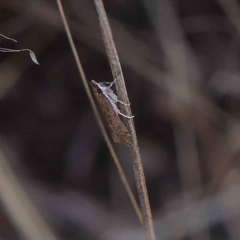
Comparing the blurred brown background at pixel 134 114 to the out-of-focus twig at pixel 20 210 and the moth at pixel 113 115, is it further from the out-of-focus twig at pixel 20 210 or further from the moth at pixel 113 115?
the moth at pixel 113 115

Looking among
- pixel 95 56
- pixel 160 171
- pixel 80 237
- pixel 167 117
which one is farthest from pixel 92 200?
pixel 95 56

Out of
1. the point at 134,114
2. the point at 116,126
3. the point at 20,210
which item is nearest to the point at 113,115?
Answer: the point at 116,126

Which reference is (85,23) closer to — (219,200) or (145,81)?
(145,81)

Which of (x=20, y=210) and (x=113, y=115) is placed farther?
(x=20, y=210)

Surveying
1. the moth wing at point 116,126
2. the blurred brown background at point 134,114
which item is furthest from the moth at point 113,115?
the blurred brown background at point 134,114

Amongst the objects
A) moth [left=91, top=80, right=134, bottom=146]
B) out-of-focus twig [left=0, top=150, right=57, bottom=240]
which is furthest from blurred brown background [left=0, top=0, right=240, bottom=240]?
moth [left=91, top=80, right=134, bottom=146]

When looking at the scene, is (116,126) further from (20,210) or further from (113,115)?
(20,210)
